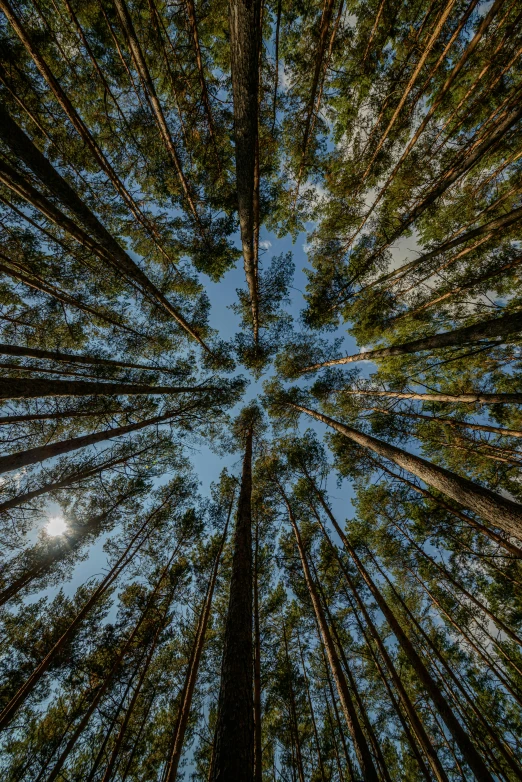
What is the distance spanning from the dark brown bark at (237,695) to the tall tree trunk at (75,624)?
542cm

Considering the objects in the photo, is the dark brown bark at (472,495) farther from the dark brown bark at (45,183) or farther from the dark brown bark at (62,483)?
the dark brown bark at (62,483)

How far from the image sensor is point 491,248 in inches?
300

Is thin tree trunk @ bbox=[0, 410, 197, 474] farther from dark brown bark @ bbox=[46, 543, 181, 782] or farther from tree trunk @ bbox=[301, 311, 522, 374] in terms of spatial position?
tree trunk @ bbox=[301, 311, 522, 374]

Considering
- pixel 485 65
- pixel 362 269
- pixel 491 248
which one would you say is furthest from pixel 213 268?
pixel 491 248

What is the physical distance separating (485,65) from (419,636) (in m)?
18.2

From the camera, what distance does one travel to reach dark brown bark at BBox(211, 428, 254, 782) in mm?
2518

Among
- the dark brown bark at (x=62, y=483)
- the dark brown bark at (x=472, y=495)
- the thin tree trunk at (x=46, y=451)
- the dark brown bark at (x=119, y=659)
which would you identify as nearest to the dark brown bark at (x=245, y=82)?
the dark brown bark at (x=472, y=495)

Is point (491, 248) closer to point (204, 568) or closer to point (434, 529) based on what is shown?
point (434, 529)

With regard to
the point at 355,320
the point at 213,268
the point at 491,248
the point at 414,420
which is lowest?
the point at 414,420

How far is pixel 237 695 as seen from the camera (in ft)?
10.3

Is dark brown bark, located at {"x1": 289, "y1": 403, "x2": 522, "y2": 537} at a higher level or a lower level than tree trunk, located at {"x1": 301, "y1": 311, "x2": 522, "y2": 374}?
lower

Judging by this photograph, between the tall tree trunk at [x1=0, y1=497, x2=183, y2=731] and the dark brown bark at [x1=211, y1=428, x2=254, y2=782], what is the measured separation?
542cm

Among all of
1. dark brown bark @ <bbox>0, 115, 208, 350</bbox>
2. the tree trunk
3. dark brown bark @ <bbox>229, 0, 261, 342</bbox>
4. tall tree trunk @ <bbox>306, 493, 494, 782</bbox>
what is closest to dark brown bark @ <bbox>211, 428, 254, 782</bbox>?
tall tree trunk @ <bbox>306, 493, 494, 782</bbox>

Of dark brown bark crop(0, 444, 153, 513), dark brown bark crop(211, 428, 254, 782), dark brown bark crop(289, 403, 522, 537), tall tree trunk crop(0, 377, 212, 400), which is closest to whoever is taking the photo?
dark brown bark crop(211, 428, 254, 782)
